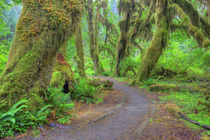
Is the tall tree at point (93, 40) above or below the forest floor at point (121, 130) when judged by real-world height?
above

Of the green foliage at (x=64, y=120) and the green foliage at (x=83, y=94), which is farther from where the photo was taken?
the green foliage at (x=83, y=94)

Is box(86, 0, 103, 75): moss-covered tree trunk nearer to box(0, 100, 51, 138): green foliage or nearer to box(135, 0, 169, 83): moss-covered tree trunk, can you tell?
box(135, 0, 169, 83): moss-covered tree trunk

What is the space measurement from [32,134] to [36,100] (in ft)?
3.40

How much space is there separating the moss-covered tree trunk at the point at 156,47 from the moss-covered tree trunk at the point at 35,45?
8.12 m

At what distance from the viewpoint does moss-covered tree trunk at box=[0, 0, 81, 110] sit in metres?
3.66

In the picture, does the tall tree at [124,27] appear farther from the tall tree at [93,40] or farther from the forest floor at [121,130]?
the forest floor at [121,130]

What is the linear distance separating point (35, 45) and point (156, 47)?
9.56 m

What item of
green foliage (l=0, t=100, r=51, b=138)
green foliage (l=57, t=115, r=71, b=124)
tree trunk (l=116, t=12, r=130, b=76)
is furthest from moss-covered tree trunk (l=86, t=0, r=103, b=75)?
green foliage (l=0, t=100, r=51, b=138)

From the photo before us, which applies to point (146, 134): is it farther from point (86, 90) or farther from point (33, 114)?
point (86, 90)

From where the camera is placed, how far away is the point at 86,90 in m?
6.66

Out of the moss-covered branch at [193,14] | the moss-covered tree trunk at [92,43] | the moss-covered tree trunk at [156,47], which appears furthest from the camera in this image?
the moss-covered tree trunk at [92,43]

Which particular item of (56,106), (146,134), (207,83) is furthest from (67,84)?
(207,83)

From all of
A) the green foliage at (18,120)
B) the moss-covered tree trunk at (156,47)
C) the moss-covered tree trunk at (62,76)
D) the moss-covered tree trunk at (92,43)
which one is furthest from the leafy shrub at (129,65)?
the green foliage at (18,120)

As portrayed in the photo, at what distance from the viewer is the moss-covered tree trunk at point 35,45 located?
3656 millimetres
